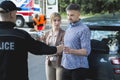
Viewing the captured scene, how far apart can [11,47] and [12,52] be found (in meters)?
0.05

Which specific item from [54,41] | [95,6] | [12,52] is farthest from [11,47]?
[95,6]

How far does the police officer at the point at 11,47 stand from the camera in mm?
3947

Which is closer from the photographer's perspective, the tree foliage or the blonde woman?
the blonde woman

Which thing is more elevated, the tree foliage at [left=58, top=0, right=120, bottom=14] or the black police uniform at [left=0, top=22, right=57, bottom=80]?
the black police uniform at [left=0, top=22, right=57, bottom=80]

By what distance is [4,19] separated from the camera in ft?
13.1

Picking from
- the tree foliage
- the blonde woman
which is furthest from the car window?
the tree foliage

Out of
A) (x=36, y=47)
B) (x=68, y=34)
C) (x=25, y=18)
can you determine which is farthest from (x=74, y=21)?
(x=25, y=18)

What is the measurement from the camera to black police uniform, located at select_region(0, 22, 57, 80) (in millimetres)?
3945

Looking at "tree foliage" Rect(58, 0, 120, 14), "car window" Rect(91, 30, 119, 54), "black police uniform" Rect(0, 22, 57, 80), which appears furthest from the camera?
"tree foliage" Rect(58, 0, 120, 14)

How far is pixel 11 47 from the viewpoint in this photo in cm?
393

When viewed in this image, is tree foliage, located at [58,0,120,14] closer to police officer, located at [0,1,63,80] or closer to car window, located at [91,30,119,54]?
car window, located at [91,30,119,54]

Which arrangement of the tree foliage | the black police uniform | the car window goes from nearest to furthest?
the black police uniform, the car window, the tree foliage

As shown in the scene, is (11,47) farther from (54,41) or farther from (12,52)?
(54,41)

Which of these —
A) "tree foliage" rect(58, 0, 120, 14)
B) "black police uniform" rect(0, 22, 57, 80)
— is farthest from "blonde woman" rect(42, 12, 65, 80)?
"tree foliage" rect(58, 0, 120, 14)
